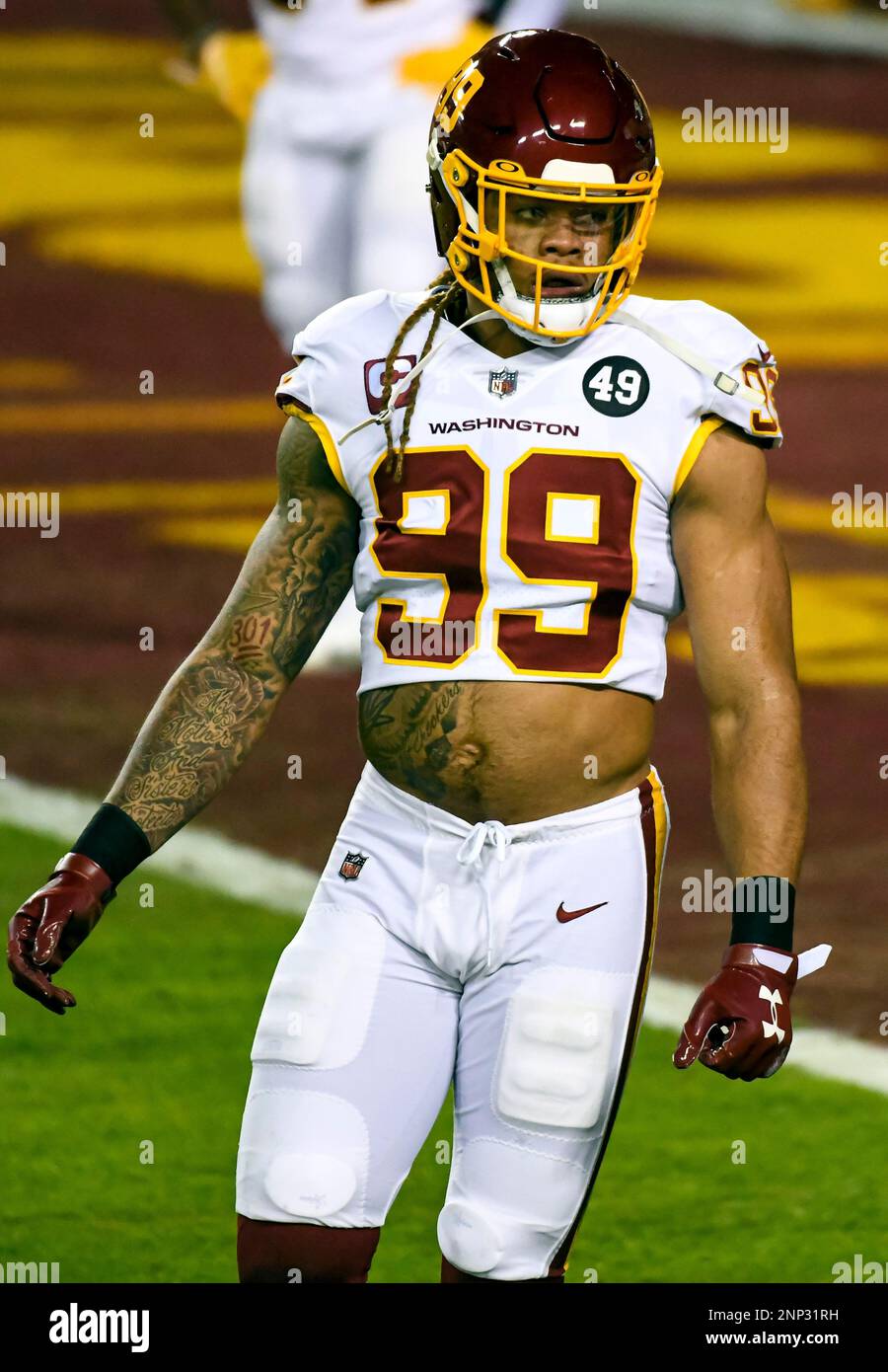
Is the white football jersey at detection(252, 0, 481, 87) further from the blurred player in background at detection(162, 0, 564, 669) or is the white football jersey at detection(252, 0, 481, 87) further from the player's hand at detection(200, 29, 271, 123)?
the player's hand at detection(200, 29, 271, 123)

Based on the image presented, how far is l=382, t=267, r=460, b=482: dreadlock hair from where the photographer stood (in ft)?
12.3

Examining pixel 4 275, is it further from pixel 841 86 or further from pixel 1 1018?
pixel 1 1018

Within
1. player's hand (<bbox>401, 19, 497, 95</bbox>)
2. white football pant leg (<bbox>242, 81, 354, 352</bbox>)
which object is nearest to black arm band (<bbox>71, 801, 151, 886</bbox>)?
white football pant leg (<bbox>242, 81, 354, 352</bbox>)

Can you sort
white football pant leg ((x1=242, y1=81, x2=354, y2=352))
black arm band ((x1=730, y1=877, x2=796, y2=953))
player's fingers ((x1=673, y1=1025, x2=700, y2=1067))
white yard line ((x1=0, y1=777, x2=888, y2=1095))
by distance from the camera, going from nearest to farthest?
player's fingers ((x1=673, y1=1025, x2=700, y2=1067)) → black arm band ((x1=730, y1=877, x2=796, y2=953)) → white yard line ((x1=0, y1=777, x2=888, y2=1095)) → white football pant leg ((x1=242, y1=81, x2=354, y2=352))

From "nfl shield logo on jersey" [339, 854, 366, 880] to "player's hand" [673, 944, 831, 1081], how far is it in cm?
54

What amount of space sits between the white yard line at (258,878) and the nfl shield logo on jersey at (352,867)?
243 cm

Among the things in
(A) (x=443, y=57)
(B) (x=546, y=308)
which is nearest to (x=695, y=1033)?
(B) (x=546, y=308)

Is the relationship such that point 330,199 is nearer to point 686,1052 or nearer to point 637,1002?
point 637,1002

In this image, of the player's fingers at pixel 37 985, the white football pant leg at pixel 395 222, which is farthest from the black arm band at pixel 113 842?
the white football pant leg at pixel 395 222

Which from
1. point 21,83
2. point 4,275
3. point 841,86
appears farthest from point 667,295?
point 21,83

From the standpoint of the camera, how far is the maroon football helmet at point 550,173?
3627mm

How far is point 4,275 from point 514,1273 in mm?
11449

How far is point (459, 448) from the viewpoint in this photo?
3.71 meters

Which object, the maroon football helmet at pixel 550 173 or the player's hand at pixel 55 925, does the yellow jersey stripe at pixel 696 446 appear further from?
the player's hand at pixel 55 925
